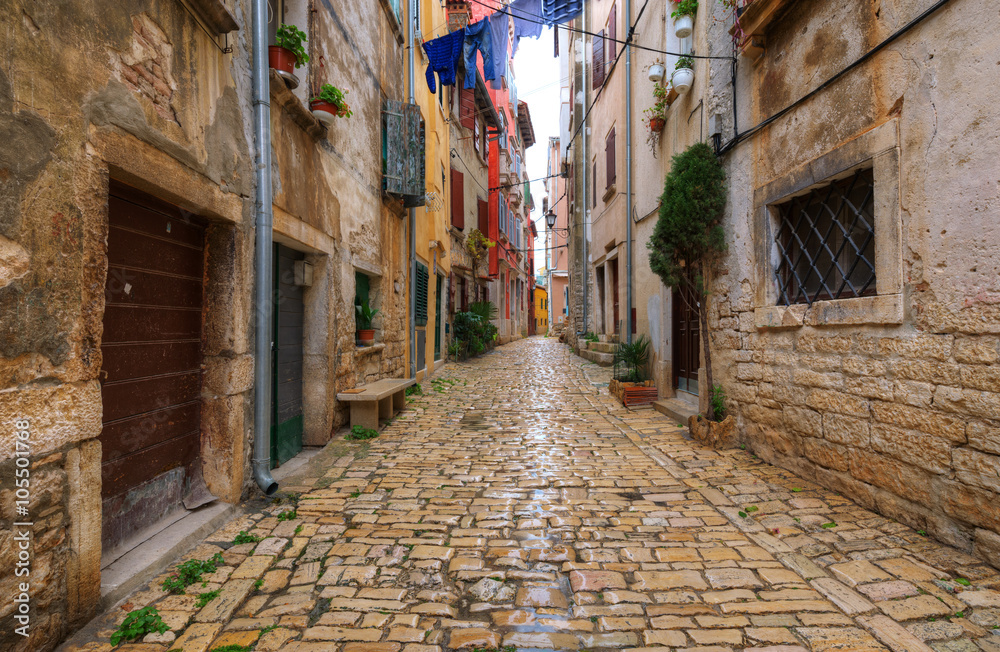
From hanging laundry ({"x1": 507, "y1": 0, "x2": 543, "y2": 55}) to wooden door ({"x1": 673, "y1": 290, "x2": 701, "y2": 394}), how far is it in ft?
14.3

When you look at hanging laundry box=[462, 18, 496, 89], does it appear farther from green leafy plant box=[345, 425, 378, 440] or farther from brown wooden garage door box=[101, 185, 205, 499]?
brown wooden garage door box=[101, 185, 205, 499]

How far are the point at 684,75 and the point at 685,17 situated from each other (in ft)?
A: 2.07

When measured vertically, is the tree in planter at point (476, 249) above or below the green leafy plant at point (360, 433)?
above

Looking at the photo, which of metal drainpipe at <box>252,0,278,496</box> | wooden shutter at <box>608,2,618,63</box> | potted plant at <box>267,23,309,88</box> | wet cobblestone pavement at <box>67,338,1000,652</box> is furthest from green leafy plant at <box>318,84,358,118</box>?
wooden shutter at <box>608,2,618,63</box>

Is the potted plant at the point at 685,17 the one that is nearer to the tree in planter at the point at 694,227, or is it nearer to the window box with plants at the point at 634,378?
the tree in planter at the point at 694,227

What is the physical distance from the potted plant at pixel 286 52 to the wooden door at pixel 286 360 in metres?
1.43

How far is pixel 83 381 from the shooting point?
6.75ft

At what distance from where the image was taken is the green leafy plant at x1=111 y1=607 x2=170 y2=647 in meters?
2.03

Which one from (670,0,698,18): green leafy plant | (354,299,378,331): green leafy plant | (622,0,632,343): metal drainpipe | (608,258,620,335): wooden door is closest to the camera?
(670,0,698,18): green leafy plant

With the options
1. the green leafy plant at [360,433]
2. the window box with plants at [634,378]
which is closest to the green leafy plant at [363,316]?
the green leafy plant at [360,433]

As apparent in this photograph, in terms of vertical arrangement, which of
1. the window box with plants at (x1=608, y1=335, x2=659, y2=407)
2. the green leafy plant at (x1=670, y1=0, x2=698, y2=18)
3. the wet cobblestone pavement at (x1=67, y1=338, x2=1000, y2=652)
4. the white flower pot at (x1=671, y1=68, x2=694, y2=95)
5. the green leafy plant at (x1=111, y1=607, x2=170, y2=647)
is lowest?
the wet cobblestone pavement at (x1=67, y1=338, x2=1000, y2=652)

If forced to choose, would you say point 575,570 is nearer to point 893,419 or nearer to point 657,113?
point 893,419

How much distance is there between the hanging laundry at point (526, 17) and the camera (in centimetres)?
691

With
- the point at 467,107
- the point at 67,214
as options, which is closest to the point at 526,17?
the point at 67,214
